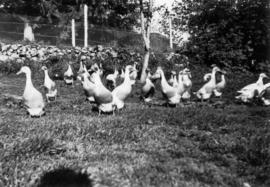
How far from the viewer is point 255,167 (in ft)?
16.6

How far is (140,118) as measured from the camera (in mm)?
7898

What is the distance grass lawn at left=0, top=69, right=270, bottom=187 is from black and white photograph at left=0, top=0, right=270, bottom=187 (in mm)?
13

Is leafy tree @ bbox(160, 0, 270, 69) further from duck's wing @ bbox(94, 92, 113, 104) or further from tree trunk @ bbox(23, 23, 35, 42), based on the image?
duck's wing @ bbox(94, 92, 113, 104)

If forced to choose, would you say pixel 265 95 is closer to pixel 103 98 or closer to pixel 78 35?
pixel 103 98

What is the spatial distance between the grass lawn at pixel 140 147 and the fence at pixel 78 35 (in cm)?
1382

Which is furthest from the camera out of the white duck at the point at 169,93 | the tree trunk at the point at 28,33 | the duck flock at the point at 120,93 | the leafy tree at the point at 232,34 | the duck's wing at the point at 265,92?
the tree trunk at the point at 28,33

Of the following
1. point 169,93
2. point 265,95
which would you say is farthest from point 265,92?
point 169,93

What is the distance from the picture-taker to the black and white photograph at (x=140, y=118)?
184 inches

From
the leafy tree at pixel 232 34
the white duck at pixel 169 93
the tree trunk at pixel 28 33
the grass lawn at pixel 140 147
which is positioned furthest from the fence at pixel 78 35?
the grass lawn at pixel 140 147

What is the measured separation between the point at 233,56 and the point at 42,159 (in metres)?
16.1

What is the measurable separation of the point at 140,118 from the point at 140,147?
211 centimetres

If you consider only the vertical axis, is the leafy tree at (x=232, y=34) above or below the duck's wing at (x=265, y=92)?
above

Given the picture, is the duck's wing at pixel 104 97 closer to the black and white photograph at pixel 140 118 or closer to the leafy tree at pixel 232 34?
the black and white photograph at pixel 140 118

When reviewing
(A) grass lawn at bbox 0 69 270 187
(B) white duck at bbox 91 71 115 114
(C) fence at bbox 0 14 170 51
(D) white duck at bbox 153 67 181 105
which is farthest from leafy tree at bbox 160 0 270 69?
(B) white duck at bbox 91 71 115 114
